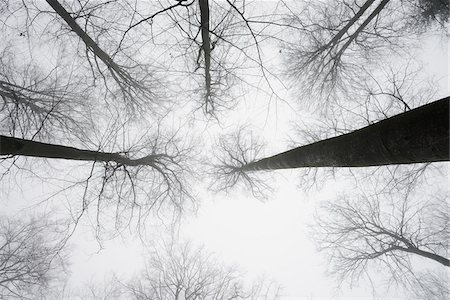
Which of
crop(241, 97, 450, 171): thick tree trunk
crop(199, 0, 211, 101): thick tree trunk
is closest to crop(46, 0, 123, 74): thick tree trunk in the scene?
crop(199, 0, 211, 101): thick tree trunk

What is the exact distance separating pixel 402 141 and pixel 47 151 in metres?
4.87

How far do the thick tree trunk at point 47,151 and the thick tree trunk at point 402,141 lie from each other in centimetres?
431

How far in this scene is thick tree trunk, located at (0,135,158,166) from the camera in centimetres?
375

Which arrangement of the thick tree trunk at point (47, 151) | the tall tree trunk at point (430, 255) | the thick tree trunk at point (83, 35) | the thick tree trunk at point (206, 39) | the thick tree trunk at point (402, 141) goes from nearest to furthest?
1. the thick tree trunk at point (402, 141)
2. the thick tree trunk at point (47, 151)
3. the thick tree trunk at point (206, 39)
4. the thick tree trunk at point (83, 35)
5. the tall tree trunk at point (430, 255)

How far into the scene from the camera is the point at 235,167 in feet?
33.6

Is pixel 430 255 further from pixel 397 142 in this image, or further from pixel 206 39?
pixel 206 39

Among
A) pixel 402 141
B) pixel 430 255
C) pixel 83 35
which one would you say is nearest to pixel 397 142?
pixel 402 141

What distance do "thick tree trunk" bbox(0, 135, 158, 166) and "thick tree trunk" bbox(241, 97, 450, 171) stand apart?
14.1 ft

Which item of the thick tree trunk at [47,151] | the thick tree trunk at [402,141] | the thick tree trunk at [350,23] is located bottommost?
the thick tree trunk at [402,141]

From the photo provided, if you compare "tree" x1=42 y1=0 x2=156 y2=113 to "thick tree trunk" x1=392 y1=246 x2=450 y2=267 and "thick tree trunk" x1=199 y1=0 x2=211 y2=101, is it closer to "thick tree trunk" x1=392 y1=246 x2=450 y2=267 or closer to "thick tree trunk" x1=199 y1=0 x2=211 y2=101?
"thick tree trunk" x1=199 y1=0 x2=211 y2=101

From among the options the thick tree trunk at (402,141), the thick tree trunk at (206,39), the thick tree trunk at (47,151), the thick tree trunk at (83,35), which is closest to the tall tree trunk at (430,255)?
the thick tree trunk at (402,141)

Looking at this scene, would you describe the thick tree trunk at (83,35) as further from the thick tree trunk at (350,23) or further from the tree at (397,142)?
the thick tree trunk at (350,23)

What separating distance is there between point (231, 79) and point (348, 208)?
233 inches

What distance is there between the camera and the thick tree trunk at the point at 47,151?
3752mm
